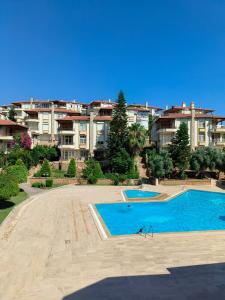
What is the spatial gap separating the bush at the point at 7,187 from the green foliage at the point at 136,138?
27.6 m

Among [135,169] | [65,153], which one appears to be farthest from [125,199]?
[65,153]

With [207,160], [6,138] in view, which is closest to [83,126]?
[6,138]

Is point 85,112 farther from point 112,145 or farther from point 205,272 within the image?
point 205,272

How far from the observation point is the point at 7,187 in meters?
20.6

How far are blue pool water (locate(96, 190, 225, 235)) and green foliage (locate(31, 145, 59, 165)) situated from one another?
80.1 feet

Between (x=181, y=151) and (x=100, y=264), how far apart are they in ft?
116

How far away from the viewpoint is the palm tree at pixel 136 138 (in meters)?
46.5

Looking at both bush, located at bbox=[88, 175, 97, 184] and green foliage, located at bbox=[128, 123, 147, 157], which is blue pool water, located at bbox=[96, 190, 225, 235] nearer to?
bush, located at bbox=[88, 175, 97, 184]

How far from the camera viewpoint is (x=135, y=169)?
151 feet

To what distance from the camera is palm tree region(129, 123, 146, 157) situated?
152ft

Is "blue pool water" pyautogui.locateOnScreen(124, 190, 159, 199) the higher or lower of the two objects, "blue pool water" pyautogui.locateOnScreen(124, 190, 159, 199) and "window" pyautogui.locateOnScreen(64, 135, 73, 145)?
the lower

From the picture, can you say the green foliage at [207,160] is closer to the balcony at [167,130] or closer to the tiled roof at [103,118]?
the balcony at [167,130]

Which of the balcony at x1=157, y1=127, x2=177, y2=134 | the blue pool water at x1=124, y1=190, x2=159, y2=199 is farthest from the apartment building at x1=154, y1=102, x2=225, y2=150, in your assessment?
the blue pool water at x1=124, y1=190, x2=159, y2=199

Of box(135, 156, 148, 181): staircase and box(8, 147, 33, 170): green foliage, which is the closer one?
box(8, 147, 33, 170): green foliage
